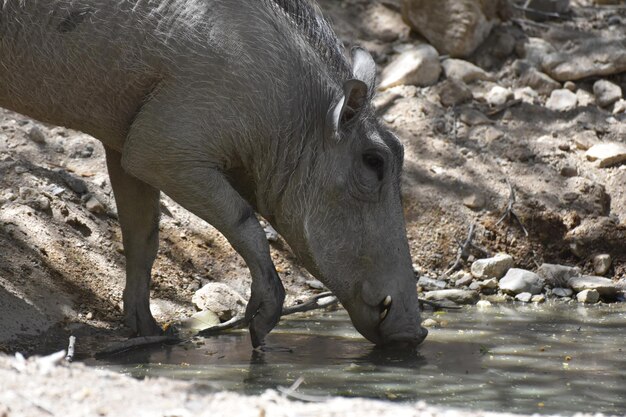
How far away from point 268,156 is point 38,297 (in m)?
1.71

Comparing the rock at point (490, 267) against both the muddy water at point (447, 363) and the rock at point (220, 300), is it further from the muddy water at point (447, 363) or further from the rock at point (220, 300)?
the rock at point (220, 300)

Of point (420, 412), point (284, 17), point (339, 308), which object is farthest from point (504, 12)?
point (420, 412)

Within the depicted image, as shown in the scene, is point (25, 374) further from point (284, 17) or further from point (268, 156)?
point (284, 17)

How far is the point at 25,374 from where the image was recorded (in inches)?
146

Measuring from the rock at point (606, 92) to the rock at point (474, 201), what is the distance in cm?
191

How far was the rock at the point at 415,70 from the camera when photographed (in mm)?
9773

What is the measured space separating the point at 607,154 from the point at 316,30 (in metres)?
4.03

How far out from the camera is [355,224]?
5.89 meters

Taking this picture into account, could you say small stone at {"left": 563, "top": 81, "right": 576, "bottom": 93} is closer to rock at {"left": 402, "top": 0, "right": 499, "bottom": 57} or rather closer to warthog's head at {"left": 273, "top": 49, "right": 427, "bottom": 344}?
rock at {"left": 402, "top": 0, "right": 499, "bottom": 57}

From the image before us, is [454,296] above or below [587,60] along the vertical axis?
below

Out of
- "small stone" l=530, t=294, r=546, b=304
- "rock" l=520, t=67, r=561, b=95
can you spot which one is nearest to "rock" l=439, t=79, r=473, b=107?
"rock" l=520, t=67, r=561, b=95

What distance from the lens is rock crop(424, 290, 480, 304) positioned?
7609 millimetres

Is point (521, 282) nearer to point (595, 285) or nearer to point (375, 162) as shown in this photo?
point (595, 285)

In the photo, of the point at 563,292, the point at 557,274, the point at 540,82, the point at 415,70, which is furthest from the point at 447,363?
the point at 540,82
